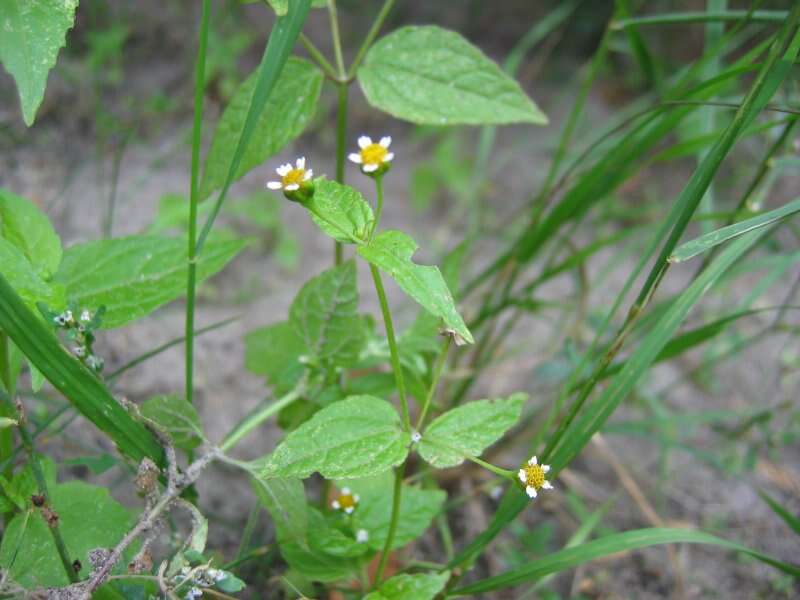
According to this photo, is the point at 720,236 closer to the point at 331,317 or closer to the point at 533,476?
the point at 533,476

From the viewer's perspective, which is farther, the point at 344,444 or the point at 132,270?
the point at 132,270

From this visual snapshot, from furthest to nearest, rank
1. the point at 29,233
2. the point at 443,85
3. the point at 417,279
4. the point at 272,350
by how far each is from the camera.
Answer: the point at 272,350
the point at 443,85
the point at 29,233
the point at 417,279

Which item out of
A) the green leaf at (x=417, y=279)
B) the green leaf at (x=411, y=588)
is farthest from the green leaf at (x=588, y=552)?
the green leaf at (x=417, y=279)

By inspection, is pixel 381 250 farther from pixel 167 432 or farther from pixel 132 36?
pixel 132 36

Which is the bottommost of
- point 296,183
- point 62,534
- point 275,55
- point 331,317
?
point 62,534

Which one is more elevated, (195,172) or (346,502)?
(195,172)

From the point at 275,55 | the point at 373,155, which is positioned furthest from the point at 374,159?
the point at 275,55

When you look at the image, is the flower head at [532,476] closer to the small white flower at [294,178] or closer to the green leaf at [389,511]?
the green leaf at [389,511]

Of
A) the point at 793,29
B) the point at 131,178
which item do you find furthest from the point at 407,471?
the point at 131,178
